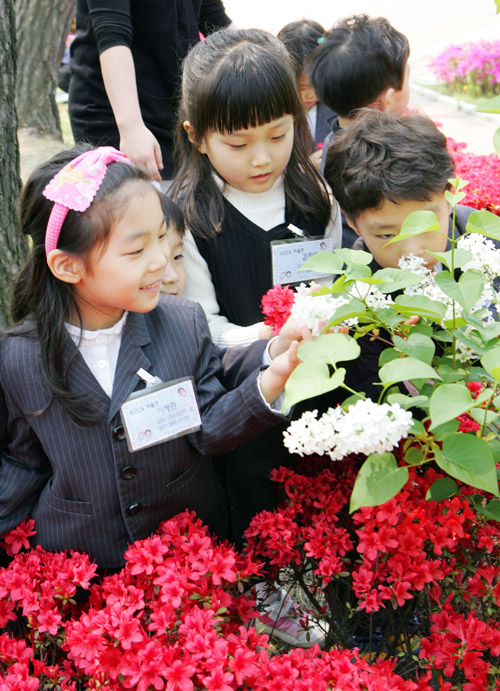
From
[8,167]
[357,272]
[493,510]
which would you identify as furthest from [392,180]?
[8,167]

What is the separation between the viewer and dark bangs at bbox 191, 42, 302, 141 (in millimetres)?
2049

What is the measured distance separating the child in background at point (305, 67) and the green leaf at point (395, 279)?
2.20m

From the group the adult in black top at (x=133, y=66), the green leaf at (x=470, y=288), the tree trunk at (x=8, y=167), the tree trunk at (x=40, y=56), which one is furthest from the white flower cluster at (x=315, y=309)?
the tree trunk at (x=40, y=56)

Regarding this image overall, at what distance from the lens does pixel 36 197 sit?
1.72 m

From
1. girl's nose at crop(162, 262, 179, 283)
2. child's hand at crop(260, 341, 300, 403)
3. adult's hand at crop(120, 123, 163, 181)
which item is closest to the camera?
child's hand at crop(260, 341, 300, 403)

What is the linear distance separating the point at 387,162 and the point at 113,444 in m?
1.04

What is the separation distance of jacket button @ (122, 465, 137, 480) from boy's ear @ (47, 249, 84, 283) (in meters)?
0.44

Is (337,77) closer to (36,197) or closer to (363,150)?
(363,150)

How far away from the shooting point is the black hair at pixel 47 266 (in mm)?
1664

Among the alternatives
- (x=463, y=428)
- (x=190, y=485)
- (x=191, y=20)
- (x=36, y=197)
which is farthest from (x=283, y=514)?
A: (x=191, y=20)

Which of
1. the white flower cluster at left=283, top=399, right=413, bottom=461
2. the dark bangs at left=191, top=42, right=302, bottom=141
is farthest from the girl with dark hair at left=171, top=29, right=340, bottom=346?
the white flower cluster at left=283, top=399, right=413, bottom=461

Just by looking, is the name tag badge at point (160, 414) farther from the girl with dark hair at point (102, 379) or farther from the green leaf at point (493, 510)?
the green leaf at point (493, 510)

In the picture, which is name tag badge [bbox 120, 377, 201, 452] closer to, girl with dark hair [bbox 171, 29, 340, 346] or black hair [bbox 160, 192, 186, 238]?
girl with dark hair [bbox 171, 29, 340, 346]

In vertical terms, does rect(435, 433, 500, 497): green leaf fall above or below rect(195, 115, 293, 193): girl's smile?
below
